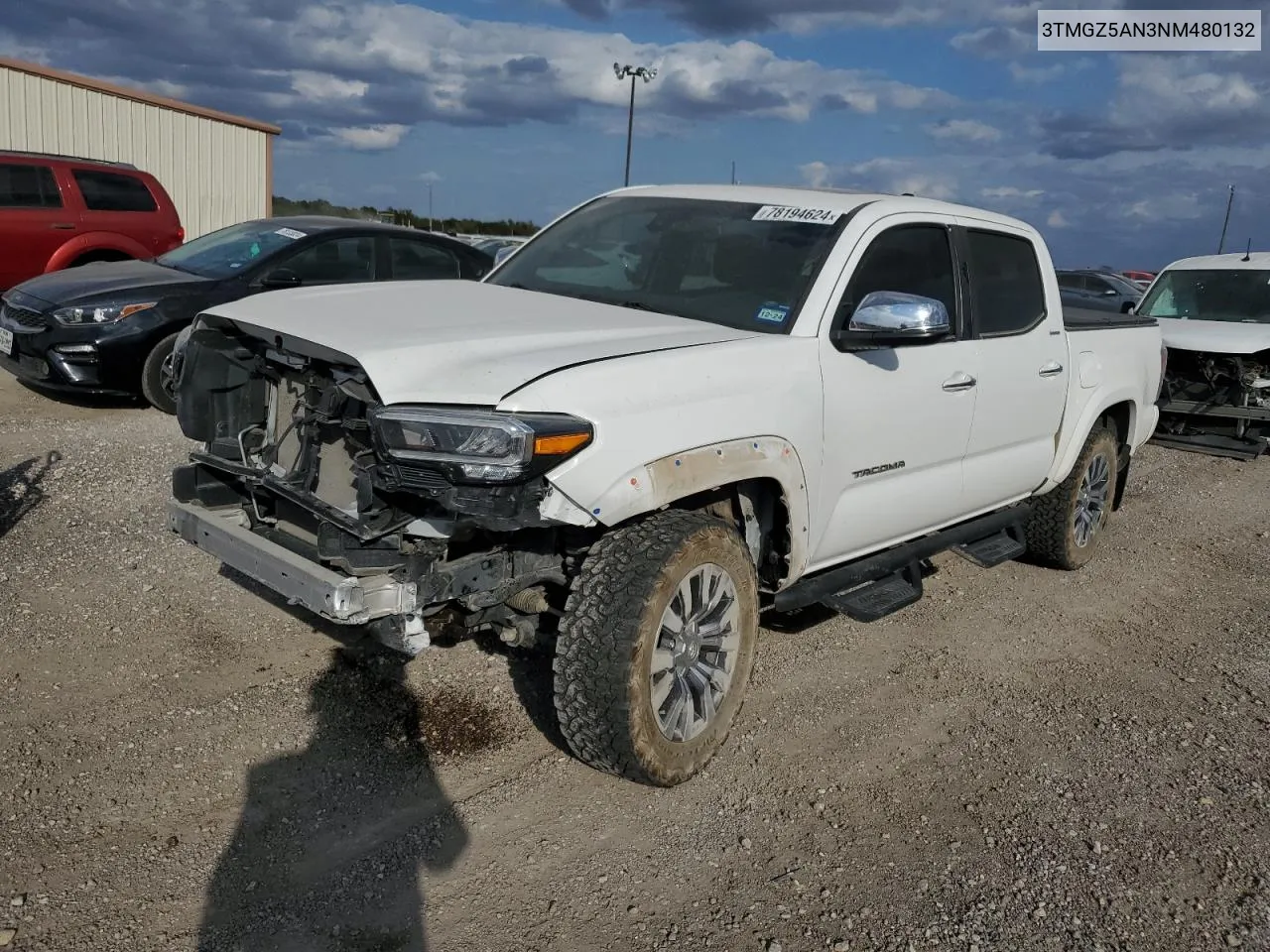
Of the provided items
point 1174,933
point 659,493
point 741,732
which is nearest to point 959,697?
point 741,732

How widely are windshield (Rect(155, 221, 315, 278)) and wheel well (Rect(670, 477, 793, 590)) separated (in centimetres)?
601

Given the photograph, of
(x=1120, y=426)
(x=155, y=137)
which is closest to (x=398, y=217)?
(x=155, y=137)

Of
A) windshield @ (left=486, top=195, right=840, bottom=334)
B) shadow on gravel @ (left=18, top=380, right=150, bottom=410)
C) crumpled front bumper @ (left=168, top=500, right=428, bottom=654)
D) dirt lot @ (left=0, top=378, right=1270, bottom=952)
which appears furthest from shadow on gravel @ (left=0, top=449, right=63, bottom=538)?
windshield @ (left=486, top=195, right=840, bottom=334)

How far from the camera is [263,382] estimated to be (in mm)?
4066

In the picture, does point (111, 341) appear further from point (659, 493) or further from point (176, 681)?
point (659, 493)

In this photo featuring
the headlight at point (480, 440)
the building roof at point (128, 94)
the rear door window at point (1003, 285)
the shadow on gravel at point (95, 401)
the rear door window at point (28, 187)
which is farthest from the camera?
the building roof at point (128, 94)

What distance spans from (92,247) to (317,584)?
1000 cm

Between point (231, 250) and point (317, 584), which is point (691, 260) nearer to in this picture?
point (317, 584)

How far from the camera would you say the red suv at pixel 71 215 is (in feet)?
37.3

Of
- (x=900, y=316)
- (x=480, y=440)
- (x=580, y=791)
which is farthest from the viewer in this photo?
(x=900, y=316)

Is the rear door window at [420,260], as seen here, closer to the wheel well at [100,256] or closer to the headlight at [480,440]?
the wheel well at [100,256]

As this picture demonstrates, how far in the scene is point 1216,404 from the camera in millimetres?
10609

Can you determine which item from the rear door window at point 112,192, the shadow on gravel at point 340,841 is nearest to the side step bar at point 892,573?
the shadow on gravel at point 340,841

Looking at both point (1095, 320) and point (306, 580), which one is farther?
point (1095, 320)
